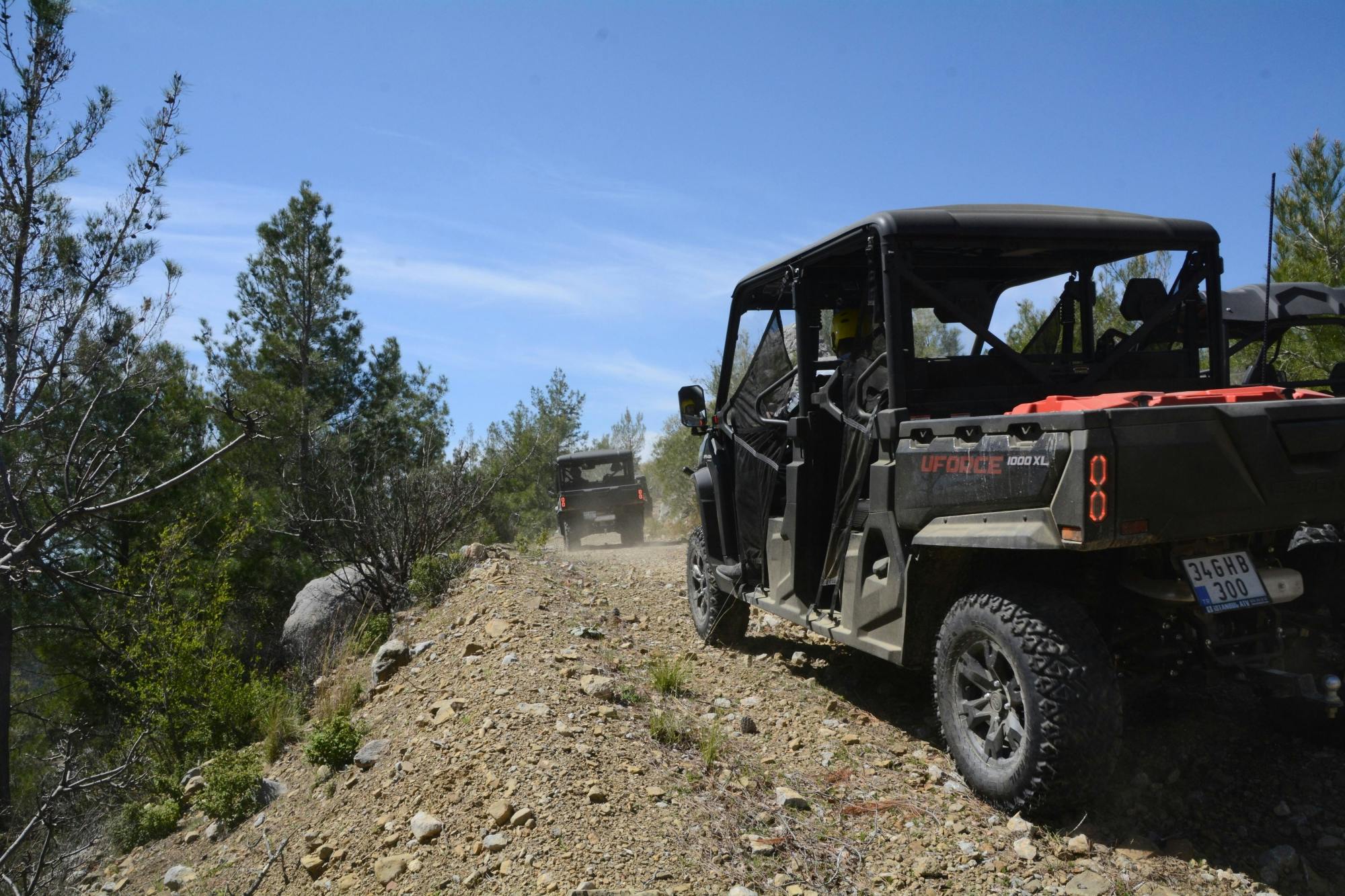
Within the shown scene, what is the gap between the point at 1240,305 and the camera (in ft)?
24.2

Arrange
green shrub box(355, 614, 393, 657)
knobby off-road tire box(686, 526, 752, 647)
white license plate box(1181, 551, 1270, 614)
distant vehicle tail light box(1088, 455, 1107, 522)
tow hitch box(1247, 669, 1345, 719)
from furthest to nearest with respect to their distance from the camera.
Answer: green shrub box(355, 614, 393, 657), knobby off-road tire box(686, 526, 752, 647), tow hitch box(1247, 669, 1345, 719), white license plate box(1181, 551, 1270, 614), distant vehicle tail light box(1088, 455, 1107, 522)

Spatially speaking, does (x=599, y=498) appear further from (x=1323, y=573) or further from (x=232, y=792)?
(x=1323, y=573)

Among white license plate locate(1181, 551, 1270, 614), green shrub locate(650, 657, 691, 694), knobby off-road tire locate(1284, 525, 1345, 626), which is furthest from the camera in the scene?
green shrub locate(650, 657, 691, 694)

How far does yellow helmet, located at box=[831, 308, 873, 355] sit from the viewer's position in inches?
195

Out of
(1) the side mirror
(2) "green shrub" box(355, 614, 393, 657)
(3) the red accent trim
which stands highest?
(1) the side mirror

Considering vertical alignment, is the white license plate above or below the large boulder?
above

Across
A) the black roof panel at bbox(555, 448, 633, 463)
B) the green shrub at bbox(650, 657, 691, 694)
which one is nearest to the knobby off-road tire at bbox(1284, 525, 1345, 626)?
the green shrub at bbox(650, 657, 691, 694)

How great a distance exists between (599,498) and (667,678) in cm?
1475

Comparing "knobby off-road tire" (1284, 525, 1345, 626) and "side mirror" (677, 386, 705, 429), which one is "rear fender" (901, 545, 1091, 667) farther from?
"side mirror" (677, 386, 705, 429)

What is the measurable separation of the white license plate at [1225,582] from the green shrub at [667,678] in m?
3.05

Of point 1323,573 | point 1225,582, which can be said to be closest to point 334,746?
point 1225,582

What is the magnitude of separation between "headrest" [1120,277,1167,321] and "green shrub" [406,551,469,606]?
20.6 feet

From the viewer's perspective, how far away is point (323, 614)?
1109cm

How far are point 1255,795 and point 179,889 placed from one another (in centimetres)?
569
